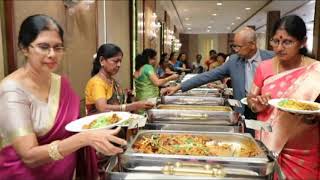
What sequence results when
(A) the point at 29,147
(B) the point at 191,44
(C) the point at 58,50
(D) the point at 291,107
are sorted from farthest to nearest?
(B) the point at 191,44 < (D) the point at 291,107 < (C) the point at 58,50 < (A) the point at 29,147

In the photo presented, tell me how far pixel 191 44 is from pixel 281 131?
18180mm

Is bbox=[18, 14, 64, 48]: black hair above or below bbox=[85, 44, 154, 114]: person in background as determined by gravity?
above

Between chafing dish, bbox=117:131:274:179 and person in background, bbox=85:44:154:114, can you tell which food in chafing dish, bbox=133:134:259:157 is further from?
person in background, bbox=85:44:154:114

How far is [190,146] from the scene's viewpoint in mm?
1207

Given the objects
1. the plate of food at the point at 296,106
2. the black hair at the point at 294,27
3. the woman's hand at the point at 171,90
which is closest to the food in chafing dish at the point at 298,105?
the plate of food at the point at 296,106

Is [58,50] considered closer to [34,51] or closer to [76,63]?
[34,51]

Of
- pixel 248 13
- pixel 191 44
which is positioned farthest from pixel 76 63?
pixel 191 44

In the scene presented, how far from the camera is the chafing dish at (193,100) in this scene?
221 cm

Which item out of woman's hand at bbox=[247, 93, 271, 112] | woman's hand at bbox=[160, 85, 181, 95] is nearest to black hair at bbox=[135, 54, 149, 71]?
woman's hand at bbox=[160, 85, 181, 95]

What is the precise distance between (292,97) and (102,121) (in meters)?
0.82

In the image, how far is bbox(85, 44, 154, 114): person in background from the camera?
1789mm

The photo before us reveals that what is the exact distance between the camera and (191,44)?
Answer: 19281 millimetres

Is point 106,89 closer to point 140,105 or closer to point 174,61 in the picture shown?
point 140,105

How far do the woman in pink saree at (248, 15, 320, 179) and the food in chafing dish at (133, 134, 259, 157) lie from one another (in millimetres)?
231
